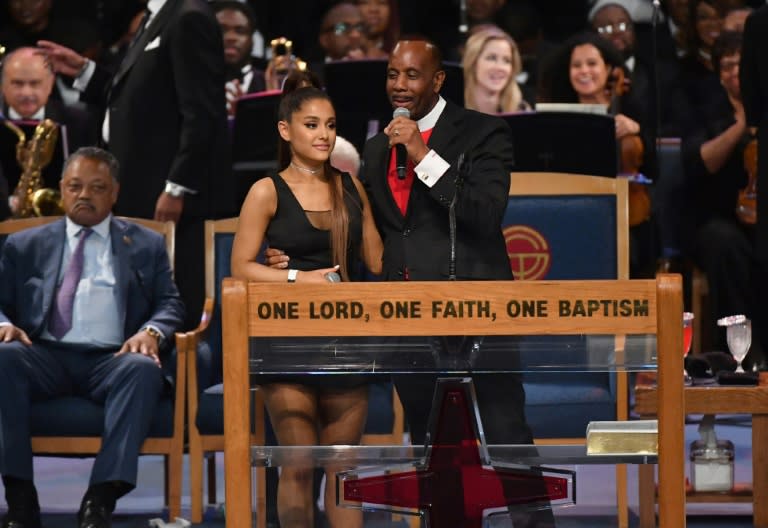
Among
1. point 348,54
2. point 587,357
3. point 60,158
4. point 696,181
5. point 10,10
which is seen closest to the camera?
point 587,357

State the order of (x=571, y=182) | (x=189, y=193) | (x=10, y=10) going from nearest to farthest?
(x=571, y=182) < (x=189, y=193) < (x=10, y=10)

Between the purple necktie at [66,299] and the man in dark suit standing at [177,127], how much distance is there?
2.01 ft

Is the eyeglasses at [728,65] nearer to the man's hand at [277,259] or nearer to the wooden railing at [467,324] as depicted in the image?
the man's hand at [277,259]

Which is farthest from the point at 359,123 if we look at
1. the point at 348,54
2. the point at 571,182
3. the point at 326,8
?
the point at 326,8

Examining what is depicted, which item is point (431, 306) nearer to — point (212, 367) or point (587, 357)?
point (587, 357)

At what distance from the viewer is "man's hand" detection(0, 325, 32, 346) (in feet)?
15.4

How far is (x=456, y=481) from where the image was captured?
252 cm

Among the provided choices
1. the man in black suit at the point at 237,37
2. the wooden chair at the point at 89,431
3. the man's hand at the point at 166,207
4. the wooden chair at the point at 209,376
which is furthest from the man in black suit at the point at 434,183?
the man in black suit at the point at 237,37

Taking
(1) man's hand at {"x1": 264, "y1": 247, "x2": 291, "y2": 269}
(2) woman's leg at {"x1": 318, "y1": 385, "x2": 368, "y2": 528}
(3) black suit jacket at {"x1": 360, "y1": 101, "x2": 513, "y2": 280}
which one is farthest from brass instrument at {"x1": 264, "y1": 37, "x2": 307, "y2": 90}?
(2) woman's leg at {"x1": 318, "y1": 385, "x2": 368, "y2": 528}

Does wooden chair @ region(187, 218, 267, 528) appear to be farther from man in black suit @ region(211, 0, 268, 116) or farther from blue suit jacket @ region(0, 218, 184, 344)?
man in black suit @ region(211, 0, 268, 116)

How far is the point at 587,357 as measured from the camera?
98.3 inches

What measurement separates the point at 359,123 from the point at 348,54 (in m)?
1.67

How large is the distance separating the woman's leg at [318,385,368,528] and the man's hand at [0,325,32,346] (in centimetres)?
237

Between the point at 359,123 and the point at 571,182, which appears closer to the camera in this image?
the point at 571,182
